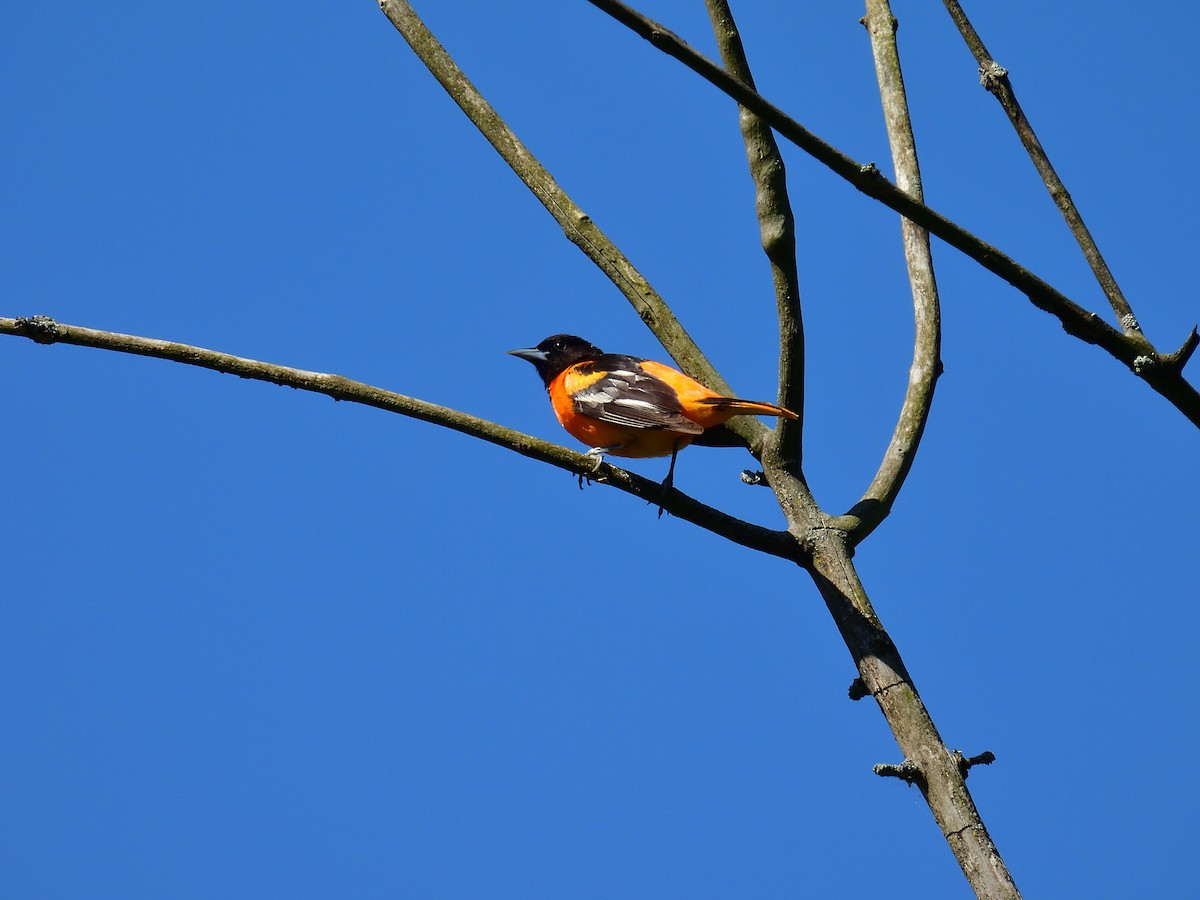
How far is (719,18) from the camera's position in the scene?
388cm

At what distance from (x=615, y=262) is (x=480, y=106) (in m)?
0.90

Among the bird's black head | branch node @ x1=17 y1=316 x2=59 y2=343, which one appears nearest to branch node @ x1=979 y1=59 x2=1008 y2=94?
branch node @ x1=17 y1=316 x2=59 y2=343

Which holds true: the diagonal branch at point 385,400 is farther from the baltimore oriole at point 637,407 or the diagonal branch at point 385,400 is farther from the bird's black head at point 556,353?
the bird's black head at point 556,353

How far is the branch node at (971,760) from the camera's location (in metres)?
3.15

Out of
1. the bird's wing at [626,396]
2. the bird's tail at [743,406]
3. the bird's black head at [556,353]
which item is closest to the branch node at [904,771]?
the bird's tail at [743,406]

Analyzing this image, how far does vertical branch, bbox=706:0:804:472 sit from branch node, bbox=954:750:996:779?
1221 millimetres

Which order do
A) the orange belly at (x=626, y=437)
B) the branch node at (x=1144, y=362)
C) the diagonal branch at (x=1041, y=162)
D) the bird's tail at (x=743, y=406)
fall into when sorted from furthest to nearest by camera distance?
the orange belly at (x=626, y=437) < the bird's tail at (x=743, y=406) < the diagonal branch at (x=1041, y=162) < the branch node at (x=1144, y=362)

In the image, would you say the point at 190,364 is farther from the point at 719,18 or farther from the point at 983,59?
the point at 983,59

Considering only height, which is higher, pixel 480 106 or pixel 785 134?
pixel 480 106

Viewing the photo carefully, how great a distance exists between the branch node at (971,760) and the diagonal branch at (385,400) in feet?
2.71

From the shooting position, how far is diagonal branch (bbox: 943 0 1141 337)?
3.18 metres

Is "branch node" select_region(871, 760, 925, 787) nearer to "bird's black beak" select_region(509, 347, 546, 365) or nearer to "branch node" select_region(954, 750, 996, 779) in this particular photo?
"branch node" select_region(954, 750, 996, 779)

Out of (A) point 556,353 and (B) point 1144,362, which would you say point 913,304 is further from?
(A) point 556,353

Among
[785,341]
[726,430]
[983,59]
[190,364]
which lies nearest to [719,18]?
[983,59]
